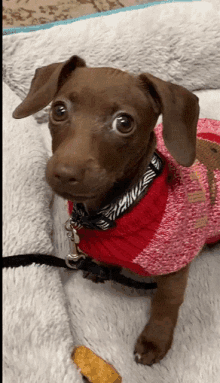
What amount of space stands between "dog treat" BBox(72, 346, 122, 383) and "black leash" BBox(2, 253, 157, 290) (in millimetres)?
203

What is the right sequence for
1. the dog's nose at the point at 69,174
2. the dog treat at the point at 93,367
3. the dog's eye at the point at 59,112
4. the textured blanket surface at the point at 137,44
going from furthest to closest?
the textured blanket surface at the point at 137,44 → the dog treat at the point at 93,367 → the dog's eye at the point at 59,112 → the dog's nose at the point at 69,174

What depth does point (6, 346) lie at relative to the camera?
873mm

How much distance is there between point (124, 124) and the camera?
702 mm

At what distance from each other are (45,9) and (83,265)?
64.0 inches

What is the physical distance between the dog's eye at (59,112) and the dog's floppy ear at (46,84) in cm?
7

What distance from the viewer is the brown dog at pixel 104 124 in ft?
2.13

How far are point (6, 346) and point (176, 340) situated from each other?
0.48m

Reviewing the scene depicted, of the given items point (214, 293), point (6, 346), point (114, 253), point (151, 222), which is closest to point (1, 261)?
point (6, 346)

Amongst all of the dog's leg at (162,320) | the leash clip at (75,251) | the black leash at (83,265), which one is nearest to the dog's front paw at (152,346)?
the dog's leg at (162,320)

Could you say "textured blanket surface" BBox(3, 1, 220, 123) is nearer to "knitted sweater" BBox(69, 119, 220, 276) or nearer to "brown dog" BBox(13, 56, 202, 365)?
"brown dog" BBox(13, 56, 202, 365)

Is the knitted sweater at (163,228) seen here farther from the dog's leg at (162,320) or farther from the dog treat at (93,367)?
the dog treat at (93,367)

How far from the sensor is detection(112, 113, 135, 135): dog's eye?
0.70m

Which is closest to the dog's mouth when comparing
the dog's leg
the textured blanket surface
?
the dog's leg

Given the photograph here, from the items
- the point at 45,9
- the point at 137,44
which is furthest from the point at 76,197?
the point at 45,9
